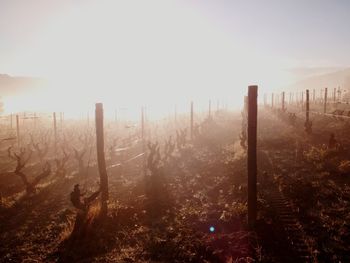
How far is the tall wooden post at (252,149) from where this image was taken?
853cm

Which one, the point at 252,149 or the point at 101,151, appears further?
the point at 101,151

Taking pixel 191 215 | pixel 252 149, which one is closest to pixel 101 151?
pixel 191 215

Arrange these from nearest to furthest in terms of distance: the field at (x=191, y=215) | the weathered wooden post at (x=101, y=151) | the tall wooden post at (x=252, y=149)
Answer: the field at (x=191, y=215) → the tall wooden post at (x=252, y=149) → the weathered wooden post at (x=101, y=151)

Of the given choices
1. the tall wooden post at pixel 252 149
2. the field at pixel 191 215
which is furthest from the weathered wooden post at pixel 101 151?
the tall wooden post at pixel 252 149

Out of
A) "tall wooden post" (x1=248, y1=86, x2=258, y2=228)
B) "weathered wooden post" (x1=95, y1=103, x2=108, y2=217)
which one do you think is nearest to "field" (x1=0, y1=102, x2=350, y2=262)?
"weathered wooden post" (x1=95, y1=103, x2=108, y2=217)

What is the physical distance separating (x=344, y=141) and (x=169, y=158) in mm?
11791

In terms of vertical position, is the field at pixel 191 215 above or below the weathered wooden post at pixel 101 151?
below

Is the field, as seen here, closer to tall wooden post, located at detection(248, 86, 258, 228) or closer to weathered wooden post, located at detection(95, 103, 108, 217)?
weathered wooden post, located at detection(95, 103, 108, 217)

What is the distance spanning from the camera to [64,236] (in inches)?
358

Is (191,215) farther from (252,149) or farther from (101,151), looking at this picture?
(101,151)

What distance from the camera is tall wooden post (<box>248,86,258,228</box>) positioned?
8.53 metres

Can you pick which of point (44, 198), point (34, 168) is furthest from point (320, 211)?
point (34, 168)

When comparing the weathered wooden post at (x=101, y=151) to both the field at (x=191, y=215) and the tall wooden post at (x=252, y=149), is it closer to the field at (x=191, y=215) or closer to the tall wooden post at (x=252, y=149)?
the field at (x=191, y=215)

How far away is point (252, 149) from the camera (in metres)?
8.80
